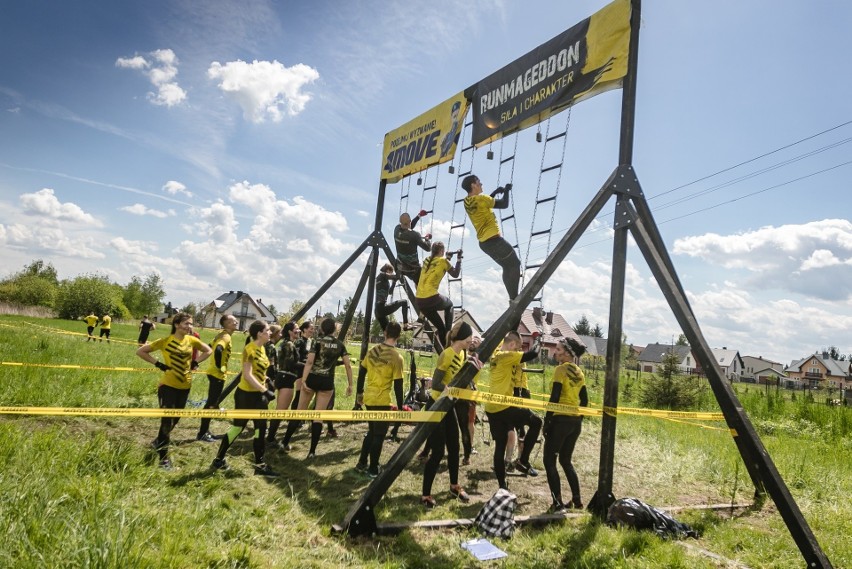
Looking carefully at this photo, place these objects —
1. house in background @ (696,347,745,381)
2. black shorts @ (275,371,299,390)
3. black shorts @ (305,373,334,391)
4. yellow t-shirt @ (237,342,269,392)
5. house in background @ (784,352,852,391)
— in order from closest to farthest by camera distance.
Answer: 1. yellow t-shirt @ (237,342,269,392)
2. black shorts @ (305,373,334,391)
3. black shorts @ (275,371,299,390)
4. house in background @ (696,347,745,381)
5. house in background @ (784,352,852,391)

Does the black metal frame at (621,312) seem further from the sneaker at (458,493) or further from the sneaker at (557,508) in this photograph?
the sneaker at (458,493)

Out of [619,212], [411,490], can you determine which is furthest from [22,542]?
[619,212]

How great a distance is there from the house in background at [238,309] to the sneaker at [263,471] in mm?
90027

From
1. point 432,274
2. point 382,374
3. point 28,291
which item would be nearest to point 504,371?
point 382,374

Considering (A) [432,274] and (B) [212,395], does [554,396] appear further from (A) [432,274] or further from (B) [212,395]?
(B) [212,395]

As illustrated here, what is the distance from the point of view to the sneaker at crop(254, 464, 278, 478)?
641 cm

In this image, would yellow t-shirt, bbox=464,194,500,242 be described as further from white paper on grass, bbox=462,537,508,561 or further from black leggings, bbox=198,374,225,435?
black leggings, bbox=198,374,225,435

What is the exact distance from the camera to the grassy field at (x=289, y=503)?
3426mm

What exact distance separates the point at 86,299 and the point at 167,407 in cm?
7462

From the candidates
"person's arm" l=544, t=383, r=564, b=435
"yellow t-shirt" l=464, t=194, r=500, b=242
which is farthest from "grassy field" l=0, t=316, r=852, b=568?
"yellow t-shirt" l=464, t=194, r=500, b=242

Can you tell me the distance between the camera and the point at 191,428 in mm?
A: 8555

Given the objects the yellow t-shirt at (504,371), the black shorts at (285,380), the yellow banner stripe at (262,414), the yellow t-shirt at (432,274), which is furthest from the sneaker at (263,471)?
the yellow t-shirt at (432,274)

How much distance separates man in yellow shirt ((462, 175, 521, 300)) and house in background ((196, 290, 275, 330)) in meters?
90.7

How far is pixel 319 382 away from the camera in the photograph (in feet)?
24.4
